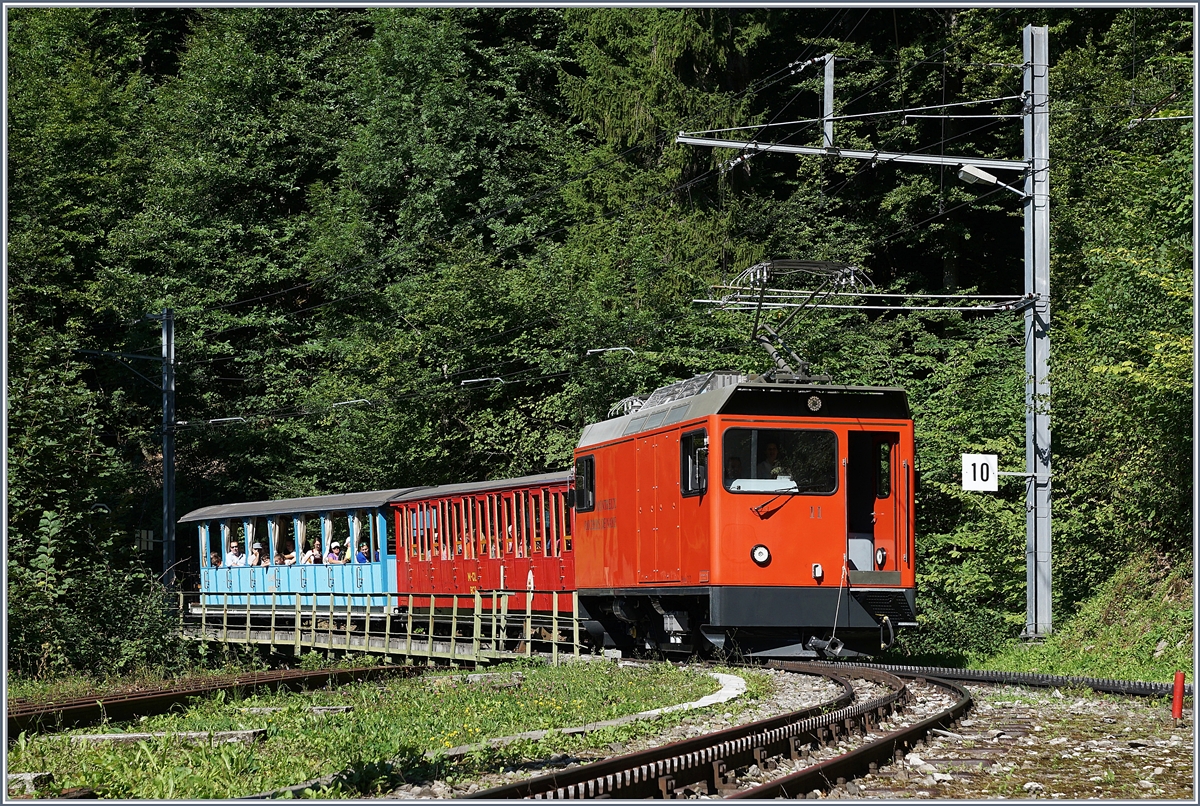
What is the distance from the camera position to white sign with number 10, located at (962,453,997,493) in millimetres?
18188

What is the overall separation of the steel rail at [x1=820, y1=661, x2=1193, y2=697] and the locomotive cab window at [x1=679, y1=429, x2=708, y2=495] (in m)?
3.19

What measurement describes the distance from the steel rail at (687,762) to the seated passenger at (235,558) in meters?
27.2

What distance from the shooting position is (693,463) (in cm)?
1594

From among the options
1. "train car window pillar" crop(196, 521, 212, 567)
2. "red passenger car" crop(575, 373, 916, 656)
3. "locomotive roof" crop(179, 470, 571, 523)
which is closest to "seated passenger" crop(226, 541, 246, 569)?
"locomotive roof" crop(179, 470, 571, 523)

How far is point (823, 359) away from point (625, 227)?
13.1 m

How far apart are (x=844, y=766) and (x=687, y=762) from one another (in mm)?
998

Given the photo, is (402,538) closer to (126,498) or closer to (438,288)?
(126,498)

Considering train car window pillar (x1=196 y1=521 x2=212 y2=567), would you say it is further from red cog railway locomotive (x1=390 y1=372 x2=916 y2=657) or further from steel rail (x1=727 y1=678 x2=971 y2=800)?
steel rail (x1=727 y1=678 x2=971 y2=800)

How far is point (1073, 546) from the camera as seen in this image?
21.5 meters

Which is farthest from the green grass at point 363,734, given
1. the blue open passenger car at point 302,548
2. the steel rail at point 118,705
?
the blue open passenger car at point 302,548

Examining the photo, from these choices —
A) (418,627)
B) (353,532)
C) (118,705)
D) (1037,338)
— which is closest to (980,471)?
(1037,338)

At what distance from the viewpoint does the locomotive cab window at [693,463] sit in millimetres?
15680

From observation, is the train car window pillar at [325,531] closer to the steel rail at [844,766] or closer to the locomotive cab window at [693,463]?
the locomotive cab window at [693,463]

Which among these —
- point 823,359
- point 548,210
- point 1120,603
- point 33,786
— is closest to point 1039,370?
point 1120,603
